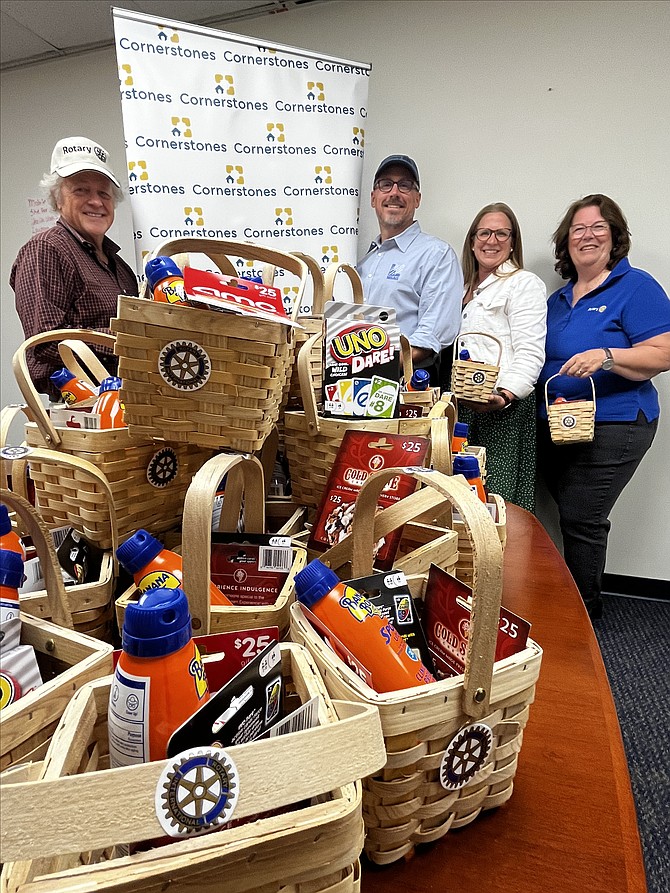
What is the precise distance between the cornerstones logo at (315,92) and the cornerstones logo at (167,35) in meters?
0.53

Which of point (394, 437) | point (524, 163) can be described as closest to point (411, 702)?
point (394, 437)

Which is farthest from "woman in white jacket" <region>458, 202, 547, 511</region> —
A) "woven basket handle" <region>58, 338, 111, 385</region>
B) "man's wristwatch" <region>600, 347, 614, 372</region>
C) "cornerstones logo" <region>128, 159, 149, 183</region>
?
"woven basket handle" <region>58, 338, 111, 385</region>

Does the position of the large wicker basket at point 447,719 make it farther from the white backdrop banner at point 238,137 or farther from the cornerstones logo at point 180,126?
the cornerstones logo at point 180,126

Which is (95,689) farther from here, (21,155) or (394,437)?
(21,155)

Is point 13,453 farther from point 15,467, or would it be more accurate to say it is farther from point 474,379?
point 474,379

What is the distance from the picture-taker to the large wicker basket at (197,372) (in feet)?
2.23

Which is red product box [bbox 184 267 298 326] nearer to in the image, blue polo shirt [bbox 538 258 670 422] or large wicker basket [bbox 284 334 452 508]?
large wicker basket [bbox 284 334 452 508]

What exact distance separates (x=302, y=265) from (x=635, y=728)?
179cm

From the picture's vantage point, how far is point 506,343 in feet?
7.61

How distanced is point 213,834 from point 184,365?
52 cm

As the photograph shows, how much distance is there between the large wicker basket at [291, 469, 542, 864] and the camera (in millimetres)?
421

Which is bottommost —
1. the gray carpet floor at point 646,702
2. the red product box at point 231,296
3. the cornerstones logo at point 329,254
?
the gray carpet floor at point 646,702

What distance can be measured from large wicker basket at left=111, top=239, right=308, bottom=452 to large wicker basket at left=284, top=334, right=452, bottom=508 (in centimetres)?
12

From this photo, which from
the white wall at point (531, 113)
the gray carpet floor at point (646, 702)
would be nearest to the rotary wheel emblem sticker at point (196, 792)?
the gray carpet floor at point (646, 702)
